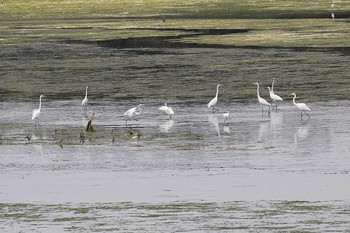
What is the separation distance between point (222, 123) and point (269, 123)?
126 cm

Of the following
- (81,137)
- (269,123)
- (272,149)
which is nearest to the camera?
(272,149)

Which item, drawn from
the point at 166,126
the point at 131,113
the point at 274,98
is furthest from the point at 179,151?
the point at 274,98

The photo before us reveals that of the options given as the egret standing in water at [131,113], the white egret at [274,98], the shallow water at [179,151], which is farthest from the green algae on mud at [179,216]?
the white egret at [274,98]

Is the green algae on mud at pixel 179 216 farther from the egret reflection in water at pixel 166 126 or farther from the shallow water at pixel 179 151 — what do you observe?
the egret reflection in water at pixel 166 126

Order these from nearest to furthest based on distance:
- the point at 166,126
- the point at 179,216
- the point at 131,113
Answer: the point at 179,216
the point at 166,126
the point at 131,113

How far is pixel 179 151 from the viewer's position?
24.9 m

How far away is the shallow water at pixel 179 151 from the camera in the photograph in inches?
682

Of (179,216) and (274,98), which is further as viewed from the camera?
(274,98)

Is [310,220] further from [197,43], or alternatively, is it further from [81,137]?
[197,43]

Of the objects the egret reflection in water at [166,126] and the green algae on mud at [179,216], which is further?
the egret reflection in water at [166,126]

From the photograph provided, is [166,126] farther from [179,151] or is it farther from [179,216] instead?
[179,216]

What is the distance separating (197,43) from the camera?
56.7 m

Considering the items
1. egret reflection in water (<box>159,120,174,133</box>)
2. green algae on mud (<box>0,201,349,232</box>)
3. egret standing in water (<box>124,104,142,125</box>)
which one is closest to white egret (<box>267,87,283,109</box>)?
egret reflection in water (<box>159,120,174,133</box>)

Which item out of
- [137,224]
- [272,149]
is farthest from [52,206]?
[272,149]
